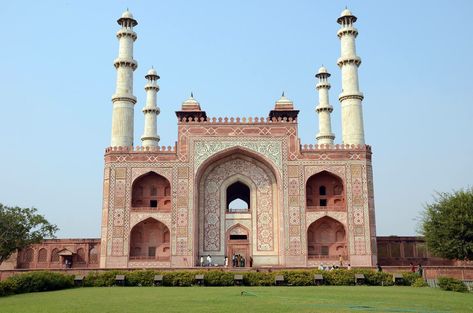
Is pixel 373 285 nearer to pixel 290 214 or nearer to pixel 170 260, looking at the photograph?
pixel 290 214

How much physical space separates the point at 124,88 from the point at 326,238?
12.1 m

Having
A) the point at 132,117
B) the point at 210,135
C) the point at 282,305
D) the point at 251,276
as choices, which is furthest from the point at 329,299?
the point at 132,117

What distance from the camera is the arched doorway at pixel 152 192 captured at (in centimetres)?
2678

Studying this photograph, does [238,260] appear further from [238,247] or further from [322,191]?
[322,191]

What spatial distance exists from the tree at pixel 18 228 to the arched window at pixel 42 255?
3.32 meters

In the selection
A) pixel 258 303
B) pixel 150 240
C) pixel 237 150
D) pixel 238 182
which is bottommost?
pixel 258 303

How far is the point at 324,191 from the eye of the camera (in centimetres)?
2695

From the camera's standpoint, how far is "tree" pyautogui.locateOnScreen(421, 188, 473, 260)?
20.6m

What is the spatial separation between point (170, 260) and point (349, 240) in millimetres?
8024

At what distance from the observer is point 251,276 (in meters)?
17.5

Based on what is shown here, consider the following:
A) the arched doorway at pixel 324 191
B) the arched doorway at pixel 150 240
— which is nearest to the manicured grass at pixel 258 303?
the arched doorway at pixel 150 240

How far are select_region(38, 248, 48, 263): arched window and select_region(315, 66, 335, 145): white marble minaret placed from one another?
16490 mm

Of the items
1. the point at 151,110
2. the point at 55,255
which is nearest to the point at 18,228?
the point at 55,255

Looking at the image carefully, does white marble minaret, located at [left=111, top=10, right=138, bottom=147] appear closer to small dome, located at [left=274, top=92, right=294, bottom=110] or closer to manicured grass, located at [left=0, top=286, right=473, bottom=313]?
small dome, located at [left=274, top=92, right=294, bottom=110]
